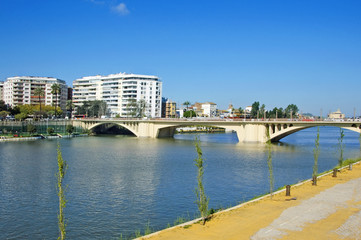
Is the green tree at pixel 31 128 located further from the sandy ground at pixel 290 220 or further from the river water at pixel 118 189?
the sandy ground at pixel 290 220

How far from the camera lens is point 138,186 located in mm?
37781

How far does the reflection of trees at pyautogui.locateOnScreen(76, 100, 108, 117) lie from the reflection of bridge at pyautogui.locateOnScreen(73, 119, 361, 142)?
44717 mm

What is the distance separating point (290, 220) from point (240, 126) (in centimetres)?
7822

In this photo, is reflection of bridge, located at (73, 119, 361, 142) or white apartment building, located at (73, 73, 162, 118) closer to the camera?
reflection of bridge, located at (73, 119, 361, 142)

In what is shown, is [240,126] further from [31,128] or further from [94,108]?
[94,108]

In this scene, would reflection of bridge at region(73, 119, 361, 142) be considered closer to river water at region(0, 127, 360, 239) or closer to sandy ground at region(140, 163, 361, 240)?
river water at region(0, 127, 360, 239)

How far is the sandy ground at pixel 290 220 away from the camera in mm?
18094

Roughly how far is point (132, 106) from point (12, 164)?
127 m

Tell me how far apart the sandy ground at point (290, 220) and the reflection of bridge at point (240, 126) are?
41640mm

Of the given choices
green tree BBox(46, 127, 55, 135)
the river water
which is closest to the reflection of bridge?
green tree BBox(46, 127, 55, 135)

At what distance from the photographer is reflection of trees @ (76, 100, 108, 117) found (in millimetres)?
179200

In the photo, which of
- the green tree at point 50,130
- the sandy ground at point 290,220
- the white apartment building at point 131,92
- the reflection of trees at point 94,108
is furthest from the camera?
the white apartment building at point 131,92

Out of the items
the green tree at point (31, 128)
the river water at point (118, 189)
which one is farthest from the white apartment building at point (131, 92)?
the river water at point (118, 189)

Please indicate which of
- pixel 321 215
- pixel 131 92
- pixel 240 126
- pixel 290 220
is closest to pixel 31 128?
pixel 240 126
